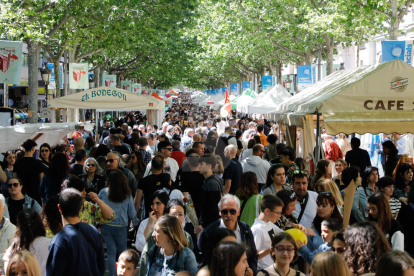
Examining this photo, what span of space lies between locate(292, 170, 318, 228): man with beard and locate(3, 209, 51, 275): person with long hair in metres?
3.11

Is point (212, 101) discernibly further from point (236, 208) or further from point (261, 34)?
point (236, 208)

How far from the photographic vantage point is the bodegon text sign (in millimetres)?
14422

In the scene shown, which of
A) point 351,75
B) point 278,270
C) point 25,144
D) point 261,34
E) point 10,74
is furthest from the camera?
point 261,34

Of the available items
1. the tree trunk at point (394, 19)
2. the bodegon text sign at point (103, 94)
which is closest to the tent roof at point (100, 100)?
the bodegon text sign at point (103, 94)

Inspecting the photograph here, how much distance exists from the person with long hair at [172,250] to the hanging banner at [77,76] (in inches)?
733

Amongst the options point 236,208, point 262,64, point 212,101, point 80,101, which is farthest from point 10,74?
point 262,64

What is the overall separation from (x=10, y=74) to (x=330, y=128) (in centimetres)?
869

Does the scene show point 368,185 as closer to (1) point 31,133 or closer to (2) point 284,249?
(2) point 284,249

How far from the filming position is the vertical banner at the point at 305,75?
946 inches

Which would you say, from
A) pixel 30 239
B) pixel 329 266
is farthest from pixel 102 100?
pixel 329 266

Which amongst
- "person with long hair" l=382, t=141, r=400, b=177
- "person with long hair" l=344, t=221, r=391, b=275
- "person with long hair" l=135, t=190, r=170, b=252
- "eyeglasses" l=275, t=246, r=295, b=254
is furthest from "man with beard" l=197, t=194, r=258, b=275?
"person with long hair" l=382, t=141, r=400, b=177

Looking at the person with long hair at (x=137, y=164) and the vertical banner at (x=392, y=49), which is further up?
the vertical banner at (x=392, y=49)

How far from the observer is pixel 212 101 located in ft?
144

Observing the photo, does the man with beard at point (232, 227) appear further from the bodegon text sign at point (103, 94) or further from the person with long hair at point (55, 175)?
the bodegon text sign at point (103, 94)
